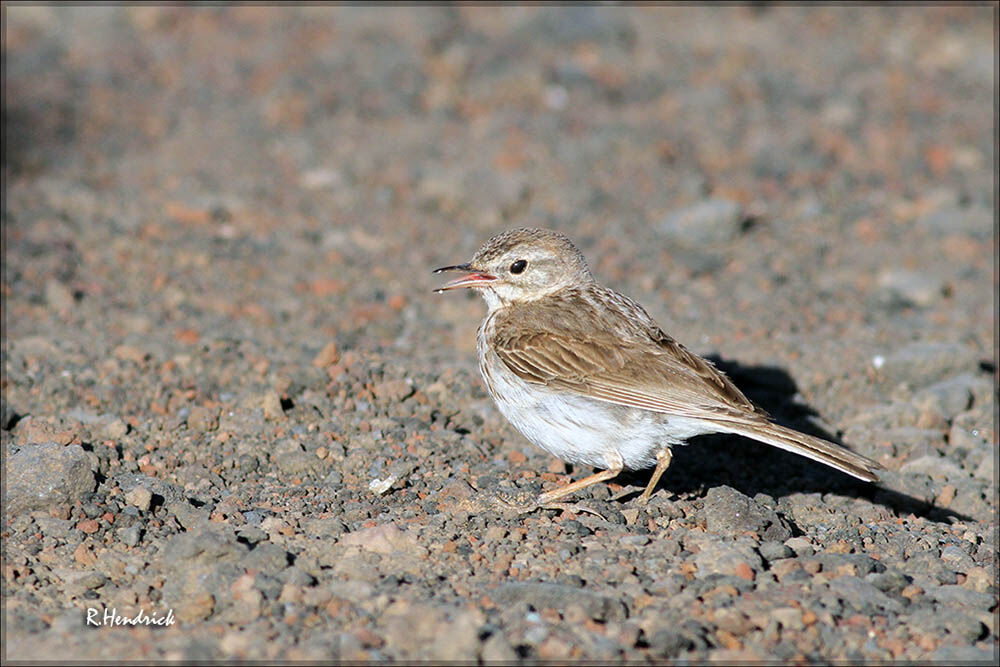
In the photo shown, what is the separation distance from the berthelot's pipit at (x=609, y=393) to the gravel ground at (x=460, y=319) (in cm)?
35

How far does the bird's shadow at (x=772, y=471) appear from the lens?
6.93m

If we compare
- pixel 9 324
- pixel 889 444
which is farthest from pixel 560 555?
pixel 9 324

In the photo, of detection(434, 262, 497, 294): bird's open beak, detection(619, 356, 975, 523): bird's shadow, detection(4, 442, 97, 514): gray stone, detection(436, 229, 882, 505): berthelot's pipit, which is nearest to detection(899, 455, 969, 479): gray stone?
detection(619, 356, 975, 523): bird's shadow

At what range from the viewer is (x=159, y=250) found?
31.5 feet

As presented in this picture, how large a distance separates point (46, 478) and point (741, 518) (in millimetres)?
3469

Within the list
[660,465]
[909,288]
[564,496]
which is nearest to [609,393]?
[660,465]

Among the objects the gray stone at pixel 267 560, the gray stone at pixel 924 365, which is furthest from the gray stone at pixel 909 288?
the gray stone at pixel 267 560

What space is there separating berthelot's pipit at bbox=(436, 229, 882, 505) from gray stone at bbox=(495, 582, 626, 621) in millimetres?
1046

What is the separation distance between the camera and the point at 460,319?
8984 millimetres

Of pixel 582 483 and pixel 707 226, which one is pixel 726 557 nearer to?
pixel 582 483

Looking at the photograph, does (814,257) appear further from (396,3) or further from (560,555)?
(396,3)

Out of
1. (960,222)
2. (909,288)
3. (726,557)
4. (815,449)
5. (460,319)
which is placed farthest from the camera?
(960,222)

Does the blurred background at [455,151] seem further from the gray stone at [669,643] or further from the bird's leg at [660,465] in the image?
the gray stone at [669,643]
